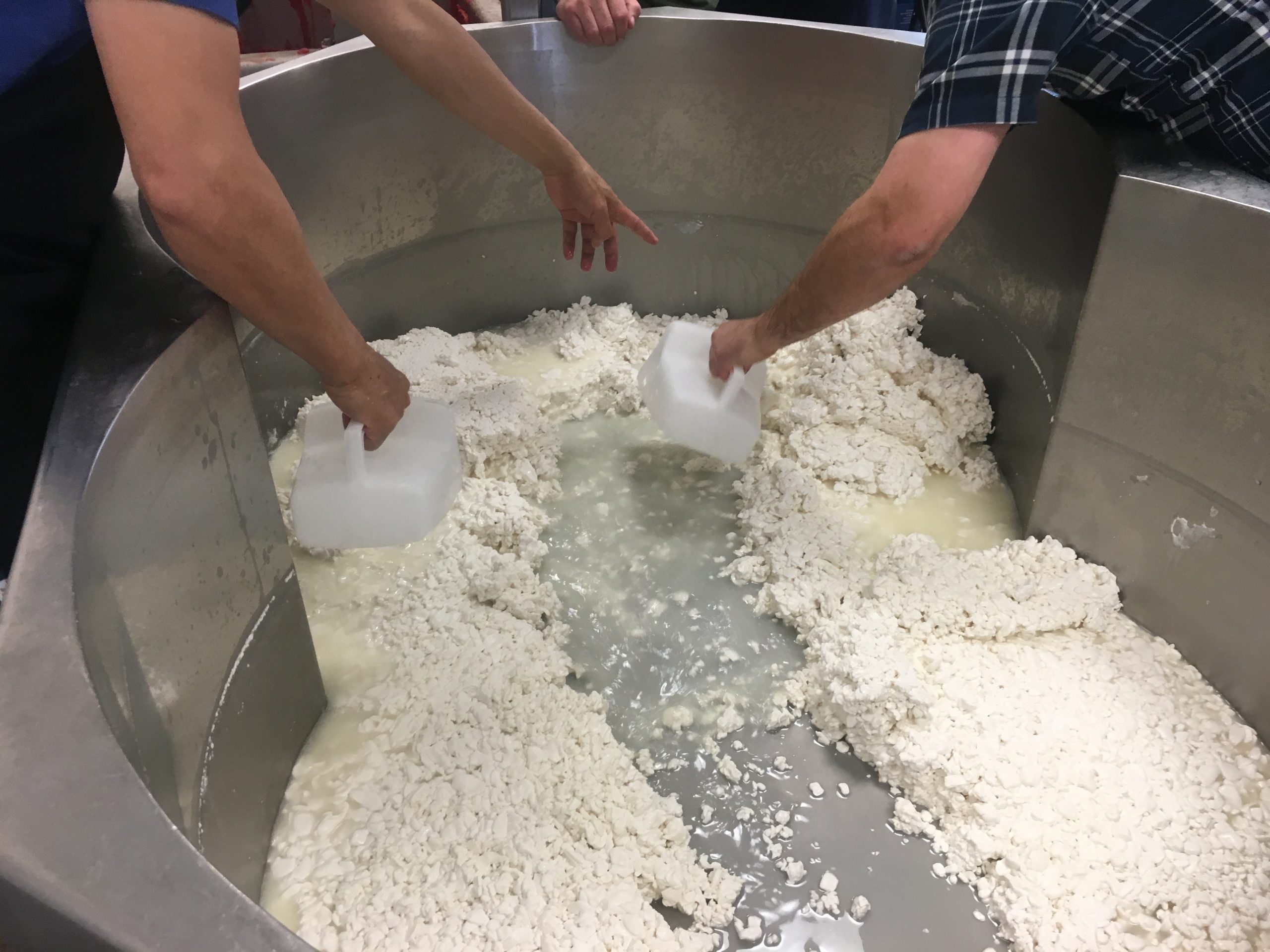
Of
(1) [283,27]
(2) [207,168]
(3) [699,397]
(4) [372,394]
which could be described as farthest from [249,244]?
(1) [283,27]

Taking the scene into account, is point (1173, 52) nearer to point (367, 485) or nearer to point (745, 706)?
point (745, 706)

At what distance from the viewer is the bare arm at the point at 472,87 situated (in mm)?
1003

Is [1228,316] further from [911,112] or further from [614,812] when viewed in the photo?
[614,812]

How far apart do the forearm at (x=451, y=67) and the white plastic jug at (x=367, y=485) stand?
362mm

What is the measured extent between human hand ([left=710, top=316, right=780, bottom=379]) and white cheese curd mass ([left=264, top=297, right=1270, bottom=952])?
0.58ft

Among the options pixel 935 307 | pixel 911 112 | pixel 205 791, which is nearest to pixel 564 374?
pixel 935 307

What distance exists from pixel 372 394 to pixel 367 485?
0.11 m

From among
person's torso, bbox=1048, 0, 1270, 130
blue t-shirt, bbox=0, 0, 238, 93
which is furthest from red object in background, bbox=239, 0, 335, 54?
person's torso, bbox=1048, 0, 1270, 130

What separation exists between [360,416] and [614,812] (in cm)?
42

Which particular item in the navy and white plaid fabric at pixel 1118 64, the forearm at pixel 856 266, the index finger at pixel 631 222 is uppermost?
the navy and white plaid fabric at pixel 1118 64

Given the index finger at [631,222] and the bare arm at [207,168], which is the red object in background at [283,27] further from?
the bare arm at [207,168]

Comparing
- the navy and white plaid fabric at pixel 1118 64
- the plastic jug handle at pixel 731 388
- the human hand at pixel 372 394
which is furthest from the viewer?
the plastic jug handle at pixel 731 388

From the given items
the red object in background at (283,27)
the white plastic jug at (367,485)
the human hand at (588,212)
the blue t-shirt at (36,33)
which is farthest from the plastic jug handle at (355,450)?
the red object in background at (283,27)

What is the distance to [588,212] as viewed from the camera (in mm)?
1213
